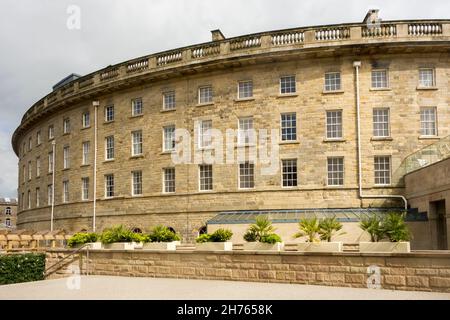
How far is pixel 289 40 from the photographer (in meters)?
30.6

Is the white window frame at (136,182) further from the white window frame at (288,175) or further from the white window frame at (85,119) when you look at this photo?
the white window frame at (288,175)

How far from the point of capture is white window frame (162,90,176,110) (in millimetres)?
34406

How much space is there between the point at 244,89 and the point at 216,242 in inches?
629

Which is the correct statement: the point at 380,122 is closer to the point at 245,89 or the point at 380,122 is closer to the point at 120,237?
the point at 245,89

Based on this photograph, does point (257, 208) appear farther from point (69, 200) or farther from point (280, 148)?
point (69, 200)

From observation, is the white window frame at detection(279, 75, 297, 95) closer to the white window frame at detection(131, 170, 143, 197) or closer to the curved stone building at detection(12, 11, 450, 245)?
the curved stone building at detection(12, 11, 450, 245)

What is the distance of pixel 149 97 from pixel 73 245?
15.6 meters

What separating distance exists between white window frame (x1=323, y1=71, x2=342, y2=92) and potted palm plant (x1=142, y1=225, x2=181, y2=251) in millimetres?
14582

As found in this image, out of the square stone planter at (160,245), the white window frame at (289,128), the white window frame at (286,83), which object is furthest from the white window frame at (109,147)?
the square stone planter at (160,245)

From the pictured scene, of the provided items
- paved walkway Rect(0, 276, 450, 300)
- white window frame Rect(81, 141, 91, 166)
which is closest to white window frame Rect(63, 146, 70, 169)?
white window frame Rect(81, 141, 91, 166)

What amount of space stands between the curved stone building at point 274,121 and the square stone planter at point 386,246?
10.8m

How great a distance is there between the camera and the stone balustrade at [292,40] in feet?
93.9

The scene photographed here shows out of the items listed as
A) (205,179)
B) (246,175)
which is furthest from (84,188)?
(246,175)

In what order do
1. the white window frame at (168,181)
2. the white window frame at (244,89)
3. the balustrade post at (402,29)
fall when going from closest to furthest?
the balustrade post at (402,29) < the white window frame at (244,89) < the white window frame at (168,181)
